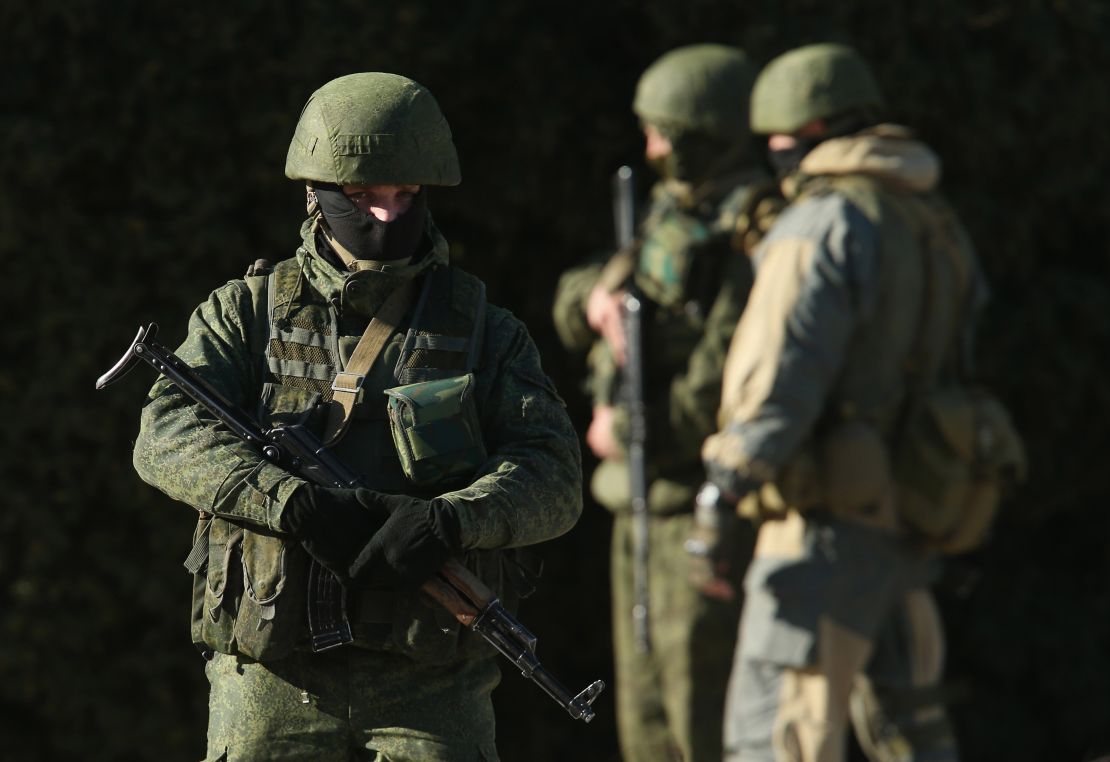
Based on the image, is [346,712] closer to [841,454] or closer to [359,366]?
[359,366]

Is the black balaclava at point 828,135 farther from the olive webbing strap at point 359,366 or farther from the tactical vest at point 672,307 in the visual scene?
the olive webbing strap at point 359,366

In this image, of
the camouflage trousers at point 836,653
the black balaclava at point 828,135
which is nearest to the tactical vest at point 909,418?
the camouflage trousers at point 836,653

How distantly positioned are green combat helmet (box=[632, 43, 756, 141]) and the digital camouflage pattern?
9.11 ft

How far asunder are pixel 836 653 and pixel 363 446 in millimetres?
1602

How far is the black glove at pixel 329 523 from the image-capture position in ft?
13.9

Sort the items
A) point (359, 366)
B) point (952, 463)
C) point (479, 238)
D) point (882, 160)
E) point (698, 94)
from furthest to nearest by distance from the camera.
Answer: point (479, 238)
point (698, 94)
point (882, 160)
point (952, 463)
point (359, 366)

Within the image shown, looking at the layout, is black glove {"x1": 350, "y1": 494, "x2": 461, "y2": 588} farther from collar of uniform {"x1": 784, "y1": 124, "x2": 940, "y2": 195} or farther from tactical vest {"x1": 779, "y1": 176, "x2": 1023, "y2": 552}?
collar of uniform {"x1": 784, "y1": 124, "x2": 940, "y2": 195}

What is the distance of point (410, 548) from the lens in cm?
421

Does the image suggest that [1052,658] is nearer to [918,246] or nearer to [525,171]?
[525,171]

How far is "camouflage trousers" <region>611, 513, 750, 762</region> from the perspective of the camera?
698cm

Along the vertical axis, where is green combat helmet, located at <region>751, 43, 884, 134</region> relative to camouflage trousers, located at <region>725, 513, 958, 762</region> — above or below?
above

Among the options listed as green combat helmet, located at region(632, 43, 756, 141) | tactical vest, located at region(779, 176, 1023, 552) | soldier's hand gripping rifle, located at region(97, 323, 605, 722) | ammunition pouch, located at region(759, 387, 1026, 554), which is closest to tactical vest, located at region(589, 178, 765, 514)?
green combat helmet, located at region(632, 43, 756, 141)

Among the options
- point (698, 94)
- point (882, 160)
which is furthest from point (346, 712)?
point (698, 94)

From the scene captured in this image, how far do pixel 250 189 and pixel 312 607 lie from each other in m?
3.51
